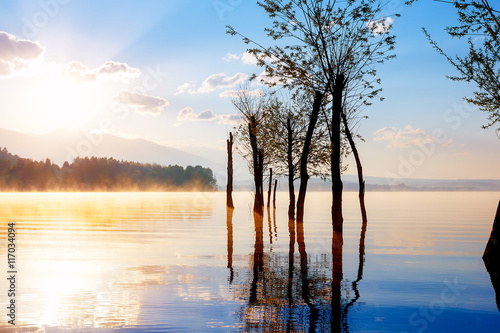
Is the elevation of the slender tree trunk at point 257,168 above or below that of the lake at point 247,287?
above

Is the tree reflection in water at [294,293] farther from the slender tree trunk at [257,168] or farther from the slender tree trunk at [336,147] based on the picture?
the slender tree trunk at [257,168]

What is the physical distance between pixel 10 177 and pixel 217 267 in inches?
8079

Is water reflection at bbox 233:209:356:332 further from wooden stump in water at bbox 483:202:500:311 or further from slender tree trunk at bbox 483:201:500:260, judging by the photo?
slender tree trunk at bbox 483:201:500:260

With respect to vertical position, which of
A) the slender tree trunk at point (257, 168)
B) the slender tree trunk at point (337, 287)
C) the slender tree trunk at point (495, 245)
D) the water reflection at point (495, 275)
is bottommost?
the water reflection at point (495, 275)

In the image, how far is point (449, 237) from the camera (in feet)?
98.8

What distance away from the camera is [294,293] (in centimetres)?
1237

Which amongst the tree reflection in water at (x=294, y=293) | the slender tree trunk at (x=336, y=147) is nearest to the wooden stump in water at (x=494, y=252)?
the tree reflection in water at (x=294, y=293)

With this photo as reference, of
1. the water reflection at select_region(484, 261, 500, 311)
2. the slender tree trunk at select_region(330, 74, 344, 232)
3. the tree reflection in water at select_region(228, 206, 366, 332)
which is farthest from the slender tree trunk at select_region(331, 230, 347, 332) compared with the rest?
the slender tree trunk at select_region(330, 74, 344, 232)

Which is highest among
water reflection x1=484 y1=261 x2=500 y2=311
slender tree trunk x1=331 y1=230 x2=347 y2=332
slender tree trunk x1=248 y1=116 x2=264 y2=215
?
slender tree trunk x1=248 y1=116 x2=264 y2=215

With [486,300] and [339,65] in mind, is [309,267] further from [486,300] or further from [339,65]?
[339,65]

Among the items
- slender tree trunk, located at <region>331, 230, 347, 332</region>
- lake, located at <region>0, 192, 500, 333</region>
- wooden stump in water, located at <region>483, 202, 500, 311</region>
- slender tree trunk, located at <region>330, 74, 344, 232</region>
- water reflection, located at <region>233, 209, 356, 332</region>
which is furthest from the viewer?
slender tree trunk, located at <region>330, 74, 344, 232</region>

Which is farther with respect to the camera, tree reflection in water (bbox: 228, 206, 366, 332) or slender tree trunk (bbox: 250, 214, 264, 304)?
slender tree trunk (bbox: 250, 214, 264, 304)

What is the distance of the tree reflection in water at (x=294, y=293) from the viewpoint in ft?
31.4

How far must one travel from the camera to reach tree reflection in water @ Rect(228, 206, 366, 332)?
959cm
